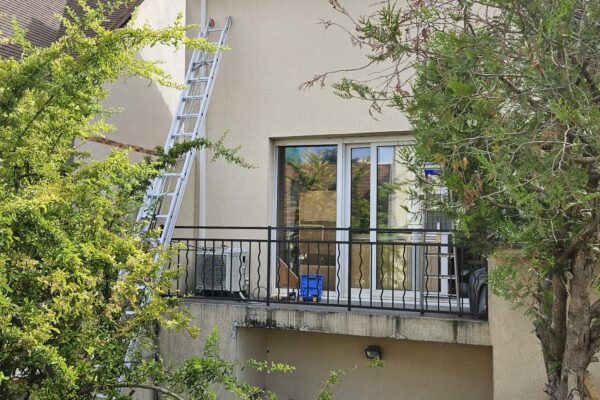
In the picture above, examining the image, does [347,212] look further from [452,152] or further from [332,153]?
[452,152]

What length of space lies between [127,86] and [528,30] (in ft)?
24.9

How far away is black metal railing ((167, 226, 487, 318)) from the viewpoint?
655 cm

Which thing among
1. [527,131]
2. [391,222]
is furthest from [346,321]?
[527,131]

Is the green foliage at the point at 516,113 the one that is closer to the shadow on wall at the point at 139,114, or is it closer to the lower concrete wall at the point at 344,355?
the lower concrete wall at the point at 344,355

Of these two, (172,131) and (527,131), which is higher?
(172,131)

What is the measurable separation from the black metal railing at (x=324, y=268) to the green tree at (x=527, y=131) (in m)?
2.93

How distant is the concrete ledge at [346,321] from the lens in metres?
5.33

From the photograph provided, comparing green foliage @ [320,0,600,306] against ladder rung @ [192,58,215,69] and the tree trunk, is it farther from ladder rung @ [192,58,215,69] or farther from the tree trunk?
ladder rung @ [192,58,215,69]

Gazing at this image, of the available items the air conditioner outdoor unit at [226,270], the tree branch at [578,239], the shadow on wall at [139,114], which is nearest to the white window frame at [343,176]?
the air conditioner outdoor unit at [226,270]

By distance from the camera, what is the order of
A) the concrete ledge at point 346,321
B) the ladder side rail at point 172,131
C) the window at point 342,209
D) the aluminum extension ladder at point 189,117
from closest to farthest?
the concrete ledge at point 346,321 < the ladder side rail at point 172,131 < the aluminum extension ladder at point 189,117 < the window at point 342,209

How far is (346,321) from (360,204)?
2.03 meters

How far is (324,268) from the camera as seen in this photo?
7328 mm

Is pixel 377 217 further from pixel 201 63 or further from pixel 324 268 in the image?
pixel 201 63

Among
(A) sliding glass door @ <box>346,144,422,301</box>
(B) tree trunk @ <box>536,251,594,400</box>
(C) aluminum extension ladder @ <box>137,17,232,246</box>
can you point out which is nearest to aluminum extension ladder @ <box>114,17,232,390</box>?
(C) aluminum extension ladder @ <box>137,17,232,246</box>
